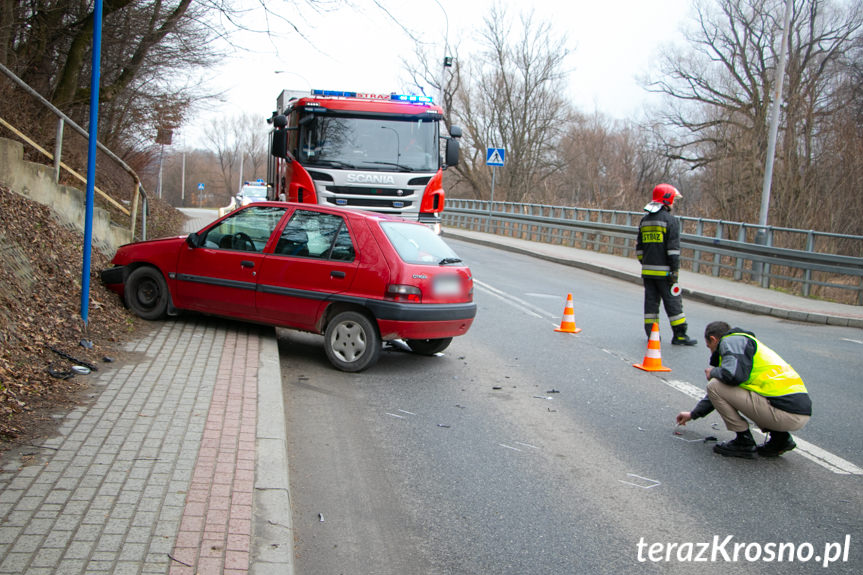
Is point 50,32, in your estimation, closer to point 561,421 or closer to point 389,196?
point 389,196

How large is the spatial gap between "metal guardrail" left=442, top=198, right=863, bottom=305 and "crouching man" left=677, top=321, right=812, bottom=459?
453 inches

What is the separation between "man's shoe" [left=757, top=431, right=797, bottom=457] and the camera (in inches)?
221

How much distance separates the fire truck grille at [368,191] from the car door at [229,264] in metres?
5.00

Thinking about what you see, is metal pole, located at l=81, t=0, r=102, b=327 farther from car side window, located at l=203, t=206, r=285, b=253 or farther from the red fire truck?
the red fire truck

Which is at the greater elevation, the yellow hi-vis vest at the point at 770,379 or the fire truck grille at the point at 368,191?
the fire truck grille at the point at 368,191

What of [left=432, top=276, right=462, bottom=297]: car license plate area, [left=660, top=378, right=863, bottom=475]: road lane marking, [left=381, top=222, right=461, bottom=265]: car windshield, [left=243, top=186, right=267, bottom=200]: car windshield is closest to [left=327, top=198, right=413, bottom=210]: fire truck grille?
[left=381, top=222, right=461, bottom=265]: car windshield

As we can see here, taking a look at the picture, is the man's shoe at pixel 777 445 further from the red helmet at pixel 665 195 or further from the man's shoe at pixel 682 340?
the red helmet at pixel 665 195

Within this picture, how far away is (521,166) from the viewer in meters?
49.5

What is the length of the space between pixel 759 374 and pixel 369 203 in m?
9.18

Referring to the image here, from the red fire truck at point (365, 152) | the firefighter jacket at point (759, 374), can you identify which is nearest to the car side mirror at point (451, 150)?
the red fire truck at point (365, 152)

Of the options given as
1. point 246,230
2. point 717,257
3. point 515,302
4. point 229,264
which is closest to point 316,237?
point 246,230

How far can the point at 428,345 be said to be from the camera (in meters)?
8.80

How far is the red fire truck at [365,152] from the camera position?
1365 centimetres

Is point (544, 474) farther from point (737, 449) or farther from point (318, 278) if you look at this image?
point (318, 278)
